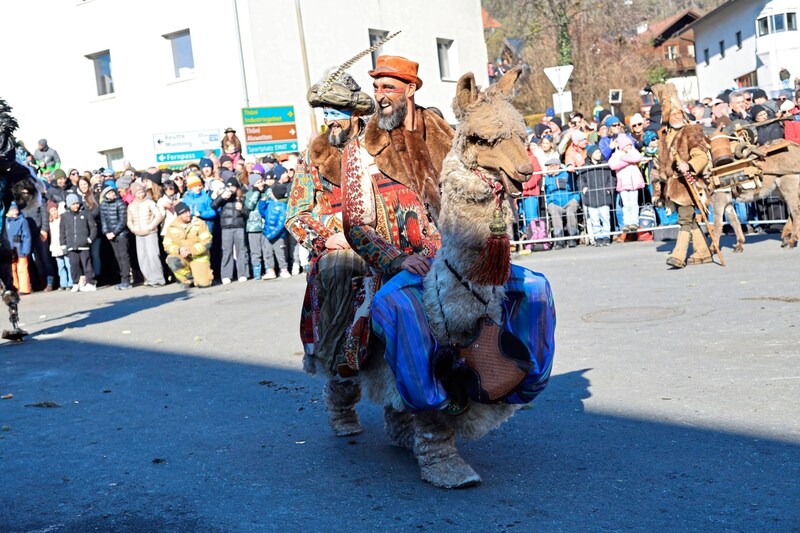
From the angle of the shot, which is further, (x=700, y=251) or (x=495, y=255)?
(x=700, y=251)

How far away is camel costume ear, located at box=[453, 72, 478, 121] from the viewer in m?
4.36

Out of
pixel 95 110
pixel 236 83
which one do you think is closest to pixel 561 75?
pixel 236 83

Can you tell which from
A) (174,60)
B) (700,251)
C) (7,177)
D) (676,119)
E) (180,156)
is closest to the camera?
(7,177)

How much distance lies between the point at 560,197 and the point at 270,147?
319 inches

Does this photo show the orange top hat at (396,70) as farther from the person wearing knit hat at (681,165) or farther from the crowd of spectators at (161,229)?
the crowd of spectators at (161,229)

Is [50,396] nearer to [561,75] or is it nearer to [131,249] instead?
[131,249]

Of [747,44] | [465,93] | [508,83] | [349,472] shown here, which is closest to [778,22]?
[747,44]

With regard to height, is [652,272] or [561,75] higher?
[561,75]

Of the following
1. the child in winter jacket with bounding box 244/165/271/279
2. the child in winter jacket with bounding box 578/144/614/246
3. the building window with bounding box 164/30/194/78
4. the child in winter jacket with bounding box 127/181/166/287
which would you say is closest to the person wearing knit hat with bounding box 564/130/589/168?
the child in winter jacket with bounding box 578/144/614/246

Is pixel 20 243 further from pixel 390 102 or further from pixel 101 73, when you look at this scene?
pixel 390 102

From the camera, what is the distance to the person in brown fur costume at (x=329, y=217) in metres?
5.48

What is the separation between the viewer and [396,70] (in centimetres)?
507

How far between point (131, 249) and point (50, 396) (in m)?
11.0

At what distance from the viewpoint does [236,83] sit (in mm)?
29078
